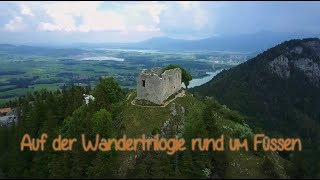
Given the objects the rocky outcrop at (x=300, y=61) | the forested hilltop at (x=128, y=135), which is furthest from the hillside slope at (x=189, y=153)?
the rocky outcrop at (x=300, y=61)

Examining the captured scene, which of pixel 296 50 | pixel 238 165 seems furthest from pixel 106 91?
pixel 296 50

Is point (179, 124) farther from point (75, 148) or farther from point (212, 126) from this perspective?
point (75, 148)

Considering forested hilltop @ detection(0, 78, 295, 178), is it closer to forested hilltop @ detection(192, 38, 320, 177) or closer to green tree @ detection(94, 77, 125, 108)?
green tree @ detection(94, 77, 125, 108)

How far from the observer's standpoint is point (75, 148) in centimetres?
5556

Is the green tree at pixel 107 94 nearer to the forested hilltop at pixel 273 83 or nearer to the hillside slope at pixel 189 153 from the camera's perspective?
the hillside slope at pixel 189 153

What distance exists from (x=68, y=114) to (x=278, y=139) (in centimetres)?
4194

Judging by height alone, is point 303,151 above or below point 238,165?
above

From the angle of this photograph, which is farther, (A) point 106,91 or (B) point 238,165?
(A) point 106,91

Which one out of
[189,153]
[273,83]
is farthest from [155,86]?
[273,83]

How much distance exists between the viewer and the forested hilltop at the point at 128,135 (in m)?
50.5

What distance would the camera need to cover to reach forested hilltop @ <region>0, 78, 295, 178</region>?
50.5 m

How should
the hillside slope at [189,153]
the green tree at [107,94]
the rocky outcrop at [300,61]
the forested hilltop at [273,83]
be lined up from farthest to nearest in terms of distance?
the rocky outcrop at [300,61] → the forested hilltop at [273,83] → the green tree at [107,94] → the hillside slope at [189,153]

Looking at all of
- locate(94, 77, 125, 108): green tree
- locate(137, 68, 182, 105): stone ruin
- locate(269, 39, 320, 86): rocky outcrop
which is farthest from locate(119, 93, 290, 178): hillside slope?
locate(269, 39, 320, 86): rocky outcrop

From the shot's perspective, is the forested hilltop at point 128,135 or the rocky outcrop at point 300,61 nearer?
the forested hilltop at point 128,135
